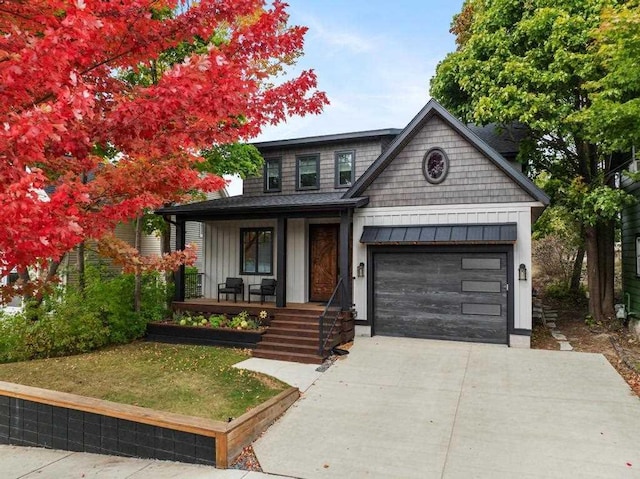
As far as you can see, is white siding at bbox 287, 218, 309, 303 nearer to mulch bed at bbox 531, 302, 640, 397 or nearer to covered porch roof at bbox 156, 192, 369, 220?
covered porch roof at bbox 156, 192, 369, 220

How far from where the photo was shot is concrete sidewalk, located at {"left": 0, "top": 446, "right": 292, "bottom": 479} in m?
4.73

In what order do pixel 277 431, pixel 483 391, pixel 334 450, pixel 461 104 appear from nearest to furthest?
pixel 334 450 → pixel 277 431 → pixel 483 391 → pixel 461 104

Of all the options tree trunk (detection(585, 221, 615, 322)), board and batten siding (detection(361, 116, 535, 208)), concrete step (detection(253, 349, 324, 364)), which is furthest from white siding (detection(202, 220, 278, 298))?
tree trunk (detection(585, 221, 615, 322))

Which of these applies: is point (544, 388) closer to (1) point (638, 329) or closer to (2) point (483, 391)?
(2) point (483, 391)

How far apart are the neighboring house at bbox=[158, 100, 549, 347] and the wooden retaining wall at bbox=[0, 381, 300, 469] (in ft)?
15.5

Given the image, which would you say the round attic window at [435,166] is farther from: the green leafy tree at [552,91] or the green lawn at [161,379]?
the green lawn at [161,379]

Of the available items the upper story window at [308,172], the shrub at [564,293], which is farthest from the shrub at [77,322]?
the shrub at [564,293]

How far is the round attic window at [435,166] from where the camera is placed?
10.3m

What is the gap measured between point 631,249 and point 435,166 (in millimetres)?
6430

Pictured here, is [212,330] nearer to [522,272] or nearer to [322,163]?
[322,163]

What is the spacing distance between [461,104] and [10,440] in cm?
1412

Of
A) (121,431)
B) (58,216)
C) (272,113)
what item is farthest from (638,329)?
(58,216)

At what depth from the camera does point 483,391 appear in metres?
6.84

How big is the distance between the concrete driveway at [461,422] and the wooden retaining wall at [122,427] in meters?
0.34
